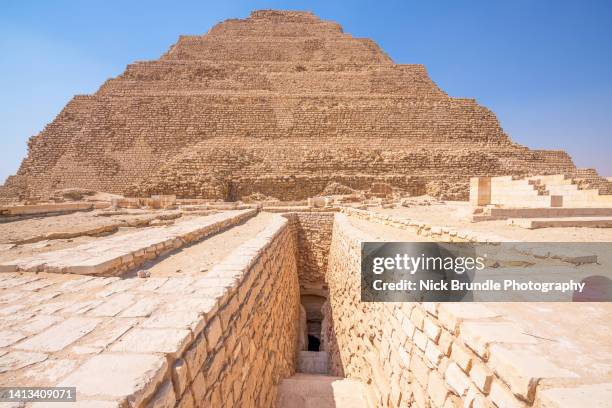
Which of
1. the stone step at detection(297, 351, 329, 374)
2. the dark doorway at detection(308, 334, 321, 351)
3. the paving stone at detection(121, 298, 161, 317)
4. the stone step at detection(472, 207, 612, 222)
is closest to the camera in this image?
the paving stone at detection(121, 298, 161, 317)

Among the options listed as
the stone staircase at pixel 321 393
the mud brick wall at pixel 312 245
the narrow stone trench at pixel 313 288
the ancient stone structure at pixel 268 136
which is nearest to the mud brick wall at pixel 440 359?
the stone staircase at pixel 321 393

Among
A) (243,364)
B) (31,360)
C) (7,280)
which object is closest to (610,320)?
(243,364)

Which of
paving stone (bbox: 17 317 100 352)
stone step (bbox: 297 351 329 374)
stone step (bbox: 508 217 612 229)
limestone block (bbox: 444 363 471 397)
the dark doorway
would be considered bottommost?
the dark doorway

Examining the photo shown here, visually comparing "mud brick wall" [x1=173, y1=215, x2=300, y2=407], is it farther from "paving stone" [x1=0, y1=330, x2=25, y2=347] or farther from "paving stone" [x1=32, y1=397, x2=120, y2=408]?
"paving stone" [x1=0, y1=330, x2=25, y2=347]

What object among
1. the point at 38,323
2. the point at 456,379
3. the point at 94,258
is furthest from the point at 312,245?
the point at 38,323

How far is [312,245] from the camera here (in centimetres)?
1087

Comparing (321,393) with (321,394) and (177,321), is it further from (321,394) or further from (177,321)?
(177,321)

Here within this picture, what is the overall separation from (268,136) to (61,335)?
24.0 meters

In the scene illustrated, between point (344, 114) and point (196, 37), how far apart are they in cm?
2264

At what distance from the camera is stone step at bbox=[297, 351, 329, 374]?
7.60 meters

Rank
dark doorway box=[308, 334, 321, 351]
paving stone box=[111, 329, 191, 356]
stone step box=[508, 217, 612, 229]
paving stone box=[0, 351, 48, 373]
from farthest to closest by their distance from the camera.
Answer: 1. dark doorway box=[308, 334, 321, 351]
2. stone step box=[508, 217, 612, 229]
3. paving stone box=[111, 329, 191, 356]
4. paving stone box=[0, 351, 48, 373]

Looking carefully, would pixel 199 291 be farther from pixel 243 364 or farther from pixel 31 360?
pixel 31 360

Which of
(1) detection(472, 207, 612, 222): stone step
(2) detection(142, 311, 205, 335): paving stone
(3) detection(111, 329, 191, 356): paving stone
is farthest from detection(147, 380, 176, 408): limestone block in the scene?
(1) detection(472, 207, 612, 222): stone step

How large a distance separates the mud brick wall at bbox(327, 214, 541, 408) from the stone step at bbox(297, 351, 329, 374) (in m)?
3.69
